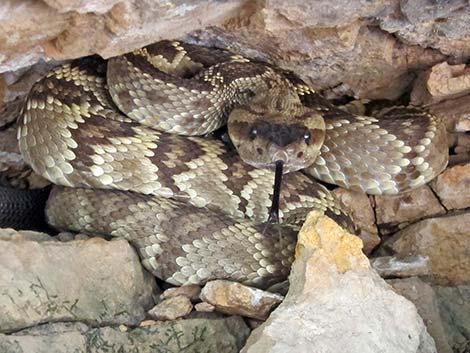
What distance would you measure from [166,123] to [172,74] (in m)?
0.36

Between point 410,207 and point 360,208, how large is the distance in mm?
294

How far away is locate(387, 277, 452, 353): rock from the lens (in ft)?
13.3

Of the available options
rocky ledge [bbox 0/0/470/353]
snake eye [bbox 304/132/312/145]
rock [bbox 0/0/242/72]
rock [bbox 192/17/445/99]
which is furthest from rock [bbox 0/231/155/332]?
rock [bbox 192/17/445/99]

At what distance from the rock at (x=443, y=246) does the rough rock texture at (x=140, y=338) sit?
1228 millimetres

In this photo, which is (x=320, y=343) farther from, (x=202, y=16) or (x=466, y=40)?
(x=466, y=40)

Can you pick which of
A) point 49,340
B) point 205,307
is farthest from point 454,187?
point 49,340

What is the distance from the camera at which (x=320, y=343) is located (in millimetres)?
3502

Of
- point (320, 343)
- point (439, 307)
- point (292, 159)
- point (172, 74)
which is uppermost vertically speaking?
point (172, 74)

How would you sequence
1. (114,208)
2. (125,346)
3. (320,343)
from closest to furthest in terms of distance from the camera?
(320,343)
(125,346)
(114,208)

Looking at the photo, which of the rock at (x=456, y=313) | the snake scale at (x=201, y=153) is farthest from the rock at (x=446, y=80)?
the rock at (x=456, y=313)

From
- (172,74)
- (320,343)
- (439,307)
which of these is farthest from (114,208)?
(439,307)

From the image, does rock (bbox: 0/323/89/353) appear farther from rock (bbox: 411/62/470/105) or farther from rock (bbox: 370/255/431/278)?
rock (bbox: 411/62/470/105)

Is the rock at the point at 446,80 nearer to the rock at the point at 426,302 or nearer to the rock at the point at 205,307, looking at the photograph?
the rock at the point at 426,302

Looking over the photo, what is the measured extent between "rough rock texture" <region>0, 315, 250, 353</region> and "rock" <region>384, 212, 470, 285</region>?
123 cm
